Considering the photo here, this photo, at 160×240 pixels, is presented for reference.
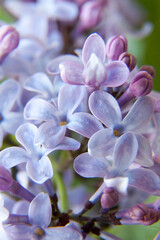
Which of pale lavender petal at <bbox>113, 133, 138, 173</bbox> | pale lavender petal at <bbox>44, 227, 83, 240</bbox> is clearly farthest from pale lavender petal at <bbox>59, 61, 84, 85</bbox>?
pale lavender petal at <bbox>44, 227, 83, 240</bbox>

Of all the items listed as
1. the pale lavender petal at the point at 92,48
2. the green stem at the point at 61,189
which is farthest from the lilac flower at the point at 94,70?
the green stem at the point at 61,189

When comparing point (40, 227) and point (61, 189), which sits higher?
point (40, 227)

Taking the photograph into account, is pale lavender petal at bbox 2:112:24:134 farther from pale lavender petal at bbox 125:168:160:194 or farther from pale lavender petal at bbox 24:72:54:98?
pale lavender petal at bbox 125:168:160:194

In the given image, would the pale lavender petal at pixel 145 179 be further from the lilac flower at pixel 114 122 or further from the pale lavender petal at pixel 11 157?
the pale lavender petal at pixel 11 157

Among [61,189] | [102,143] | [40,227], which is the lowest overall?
[61,189]

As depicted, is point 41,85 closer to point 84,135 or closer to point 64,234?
point 84,135

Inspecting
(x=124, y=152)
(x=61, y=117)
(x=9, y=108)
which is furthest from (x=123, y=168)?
(x=9, y=108)

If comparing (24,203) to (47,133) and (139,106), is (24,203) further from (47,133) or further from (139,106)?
(139,106)
